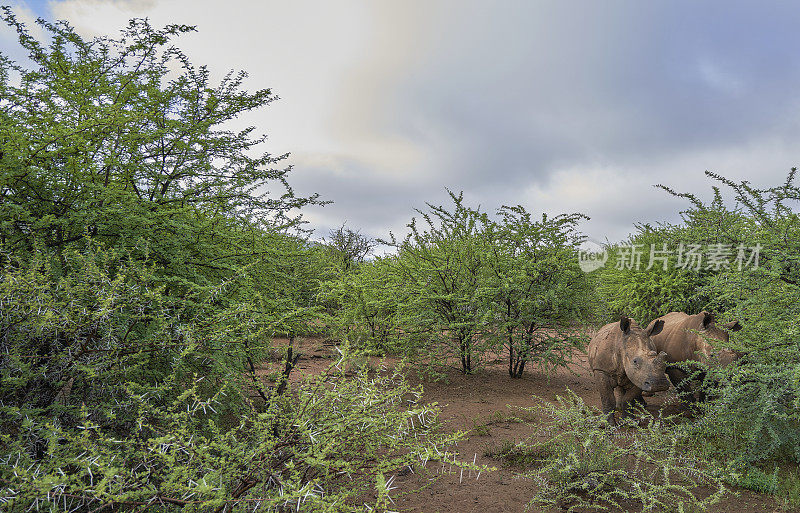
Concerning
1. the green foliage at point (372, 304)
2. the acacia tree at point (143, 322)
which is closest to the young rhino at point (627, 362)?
the acacia tree at point (143, 322)

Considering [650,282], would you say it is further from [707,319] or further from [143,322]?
[143,322]

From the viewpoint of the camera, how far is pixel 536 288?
9711mm

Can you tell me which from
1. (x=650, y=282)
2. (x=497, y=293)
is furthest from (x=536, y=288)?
(x=650, y=282)

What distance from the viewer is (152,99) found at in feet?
18.1

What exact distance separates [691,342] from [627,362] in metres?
1.58

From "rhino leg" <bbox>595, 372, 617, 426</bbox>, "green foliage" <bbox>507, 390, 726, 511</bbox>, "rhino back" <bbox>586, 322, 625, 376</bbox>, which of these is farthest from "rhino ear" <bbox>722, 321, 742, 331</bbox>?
"green foliage" <bbox>507, 390, 726, 511</bbox>

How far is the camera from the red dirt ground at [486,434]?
4.47m

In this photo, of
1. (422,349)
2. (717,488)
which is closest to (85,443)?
(717,488)

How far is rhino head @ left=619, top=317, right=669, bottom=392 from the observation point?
20.0 ft

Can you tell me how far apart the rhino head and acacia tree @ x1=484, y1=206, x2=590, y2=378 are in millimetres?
2710

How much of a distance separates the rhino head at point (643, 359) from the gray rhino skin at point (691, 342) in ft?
1.41

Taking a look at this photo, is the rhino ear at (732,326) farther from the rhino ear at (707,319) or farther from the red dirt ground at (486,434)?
the red dirt ground at (486,434)

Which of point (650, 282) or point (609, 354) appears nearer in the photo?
point (609, 354)

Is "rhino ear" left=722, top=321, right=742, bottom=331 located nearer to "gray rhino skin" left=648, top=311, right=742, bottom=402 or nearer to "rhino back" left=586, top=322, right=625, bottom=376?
"gray rhino skin" left=648, top=311, right=742, bottom=402
